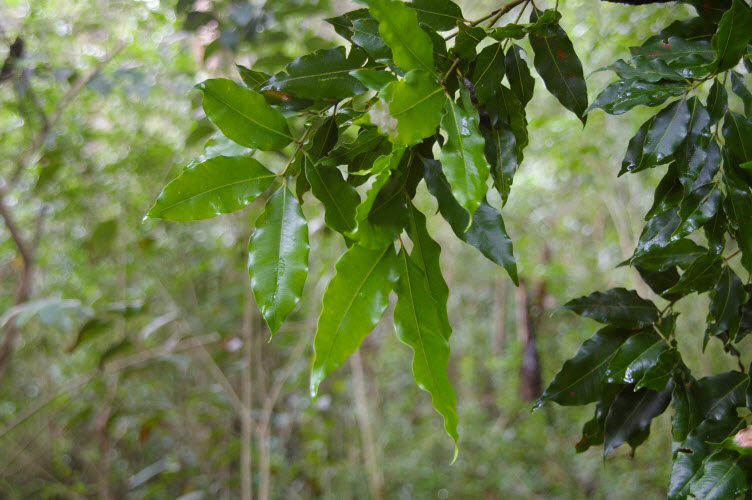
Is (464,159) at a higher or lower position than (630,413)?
higher

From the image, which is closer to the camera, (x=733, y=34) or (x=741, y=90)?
(x=733, y=34)

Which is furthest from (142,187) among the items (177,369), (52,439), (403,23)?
(403,23)

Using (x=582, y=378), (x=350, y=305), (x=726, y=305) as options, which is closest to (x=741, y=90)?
(x=726, y=305)

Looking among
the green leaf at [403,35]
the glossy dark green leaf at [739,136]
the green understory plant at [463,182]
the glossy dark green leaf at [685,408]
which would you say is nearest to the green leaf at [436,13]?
the green understory plant at [463,182]

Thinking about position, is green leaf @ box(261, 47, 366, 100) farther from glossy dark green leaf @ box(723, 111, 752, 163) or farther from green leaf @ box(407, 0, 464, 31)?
glossy dark green leaf @ box(723, 111, 752, 163)

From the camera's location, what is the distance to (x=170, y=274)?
7.06 feet

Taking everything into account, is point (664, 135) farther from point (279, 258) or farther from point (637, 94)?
point (279, 258)

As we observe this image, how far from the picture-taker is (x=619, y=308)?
1.83 ft

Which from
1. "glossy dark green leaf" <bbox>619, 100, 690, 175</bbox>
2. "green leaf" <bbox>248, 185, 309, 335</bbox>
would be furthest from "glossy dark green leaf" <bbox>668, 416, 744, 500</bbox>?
"green leaf" <bbox>248, 185, 309, 335</bbox>

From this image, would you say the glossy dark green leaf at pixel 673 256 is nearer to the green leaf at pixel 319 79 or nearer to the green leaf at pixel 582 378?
the green leaf at pixel 582 378

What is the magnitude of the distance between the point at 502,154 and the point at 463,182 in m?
0.14

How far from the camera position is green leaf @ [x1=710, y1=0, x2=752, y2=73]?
0.42 m

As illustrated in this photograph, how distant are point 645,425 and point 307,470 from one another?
7.00 feet

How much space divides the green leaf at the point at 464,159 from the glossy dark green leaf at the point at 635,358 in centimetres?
25
